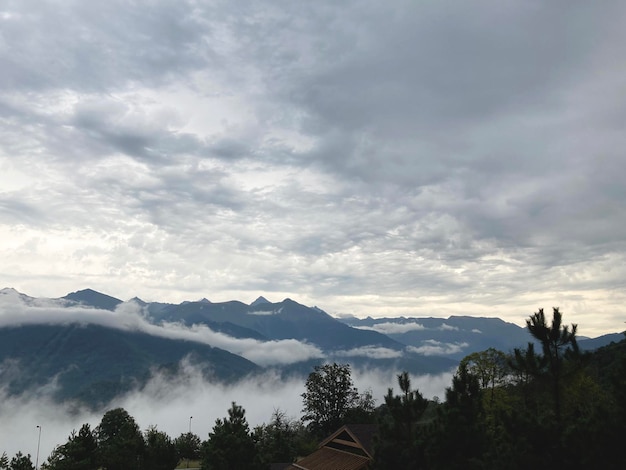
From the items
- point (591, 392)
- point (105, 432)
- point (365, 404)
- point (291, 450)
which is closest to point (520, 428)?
point (591, 392)

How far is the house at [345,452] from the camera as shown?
4534cm

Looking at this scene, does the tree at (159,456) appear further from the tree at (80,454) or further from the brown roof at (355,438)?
the brown roof at (355,438)

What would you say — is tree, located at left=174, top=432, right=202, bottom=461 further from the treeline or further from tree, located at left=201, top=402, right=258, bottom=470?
tree, located at left=201, top=402, right=258, bottom=470

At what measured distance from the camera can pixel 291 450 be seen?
7562 cm

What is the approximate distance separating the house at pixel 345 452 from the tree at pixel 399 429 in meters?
17.9

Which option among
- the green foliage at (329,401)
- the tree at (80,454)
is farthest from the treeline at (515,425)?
the green foliage at (329,401)

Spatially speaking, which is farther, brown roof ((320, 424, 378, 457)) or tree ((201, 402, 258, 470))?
brown roof ((320, 424, 378, 457))

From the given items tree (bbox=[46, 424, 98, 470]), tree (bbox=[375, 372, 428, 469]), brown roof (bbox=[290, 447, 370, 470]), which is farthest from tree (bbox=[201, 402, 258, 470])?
tree (bbox=[46, 424, 98, 470])

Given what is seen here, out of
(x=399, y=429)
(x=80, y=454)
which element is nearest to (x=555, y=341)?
(x=399, y=429)

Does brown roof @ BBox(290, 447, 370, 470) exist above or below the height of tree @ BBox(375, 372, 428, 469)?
below

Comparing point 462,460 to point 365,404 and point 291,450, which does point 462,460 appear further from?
point 365,404

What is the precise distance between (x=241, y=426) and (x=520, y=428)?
84.8 ft

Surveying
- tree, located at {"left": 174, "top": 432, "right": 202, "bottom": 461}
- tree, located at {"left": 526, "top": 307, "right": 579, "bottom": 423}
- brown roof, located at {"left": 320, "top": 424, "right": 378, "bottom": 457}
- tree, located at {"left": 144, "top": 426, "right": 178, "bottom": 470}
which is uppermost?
tree, located at {"left": 526, "top": 307, "right": 579, "bottom": 423}

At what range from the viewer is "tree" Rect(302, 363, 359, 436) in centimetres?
8856
